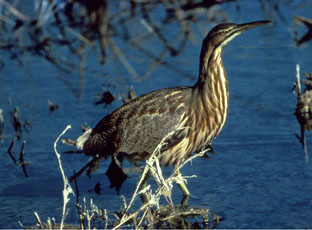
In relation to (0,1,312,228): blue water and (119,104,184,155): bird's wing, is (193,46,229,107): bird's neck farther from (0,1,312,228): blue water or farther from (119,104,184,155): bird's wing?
(0,1,312,228): blue water

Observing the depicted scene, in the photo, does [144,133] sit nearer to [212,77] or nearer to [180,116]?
[180,116]

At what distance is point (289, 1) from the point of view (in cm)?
793

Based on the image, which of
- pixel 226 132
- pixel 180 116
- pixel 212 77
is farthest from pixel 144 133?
pixel 226 132

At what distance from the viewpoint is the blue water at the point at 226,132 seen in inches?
160

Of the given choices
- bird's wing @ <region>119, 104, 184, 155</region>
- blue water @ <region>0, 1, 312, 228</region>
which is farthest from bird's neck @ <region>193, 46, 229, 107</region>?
blue water @ <region>0, 1, 312, 228</region>

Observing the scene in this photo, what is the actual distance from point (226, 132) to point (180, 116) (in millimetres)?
884

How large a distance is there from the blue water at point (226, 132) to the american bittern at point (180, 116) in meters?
0.21

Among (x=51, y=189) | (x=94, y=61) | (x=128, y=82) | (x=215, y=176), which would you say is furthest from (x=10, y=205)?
(x=94, y=61)

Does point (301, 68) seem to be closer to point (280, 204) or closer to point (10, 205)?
point (280, 204)

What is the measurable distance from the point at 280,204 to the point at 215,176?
59 cm

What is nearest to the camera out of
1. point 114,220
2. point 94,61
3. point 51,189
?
point 114,220

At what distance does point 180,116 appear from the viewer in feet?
14.6

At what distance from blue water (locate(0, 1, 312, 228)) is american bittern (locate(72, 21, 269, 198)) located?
0.69 ft

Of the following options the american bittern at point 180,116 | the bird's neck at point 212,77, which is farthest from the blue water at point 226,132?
the bird's neck at point 212,77
